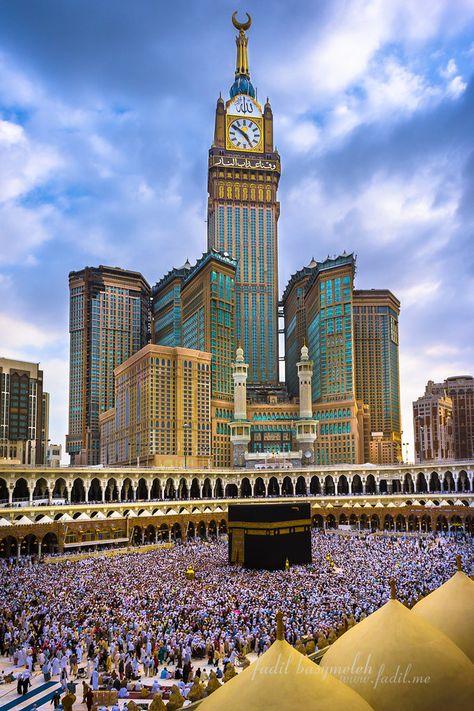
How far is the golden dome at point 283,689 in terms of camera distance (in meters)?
5.62

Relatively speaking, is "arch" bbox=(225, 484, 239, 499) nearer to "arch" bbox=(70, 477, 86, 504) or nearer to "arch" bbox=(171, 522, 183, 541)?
"arch" bbox=(70, 477, 86, 504)

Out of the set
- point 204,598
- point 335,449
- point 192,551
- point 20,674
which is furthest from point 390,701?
point 335,449

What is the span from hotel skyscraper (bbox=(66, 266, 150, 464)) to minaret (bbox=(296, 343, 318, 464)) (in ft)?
188

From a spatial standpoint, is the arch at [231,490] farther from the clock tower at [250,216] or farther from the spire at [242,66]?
the spire at [242,66]

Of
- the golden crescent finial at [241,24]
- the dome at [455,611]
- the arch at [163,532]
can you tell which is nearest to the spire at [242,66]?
the golden crescent finial at [241,24]

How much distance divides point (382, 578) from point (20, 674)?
63.9ft

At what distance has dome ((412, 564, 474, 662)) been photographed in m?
8.02

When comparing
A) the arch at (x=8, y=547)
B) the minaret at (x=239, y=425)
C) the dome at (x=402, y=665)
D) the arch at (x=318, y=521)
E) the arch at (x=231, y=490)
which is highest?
the minaret at (x=239, y=425)

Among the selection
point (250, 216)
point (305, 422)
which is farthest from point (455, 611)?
point (250, 216)

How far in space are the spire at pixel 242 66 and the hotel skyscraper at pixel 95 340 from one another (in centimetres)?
5002

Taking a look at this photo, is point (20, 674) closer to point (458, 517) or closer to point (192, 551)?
point (192, 551)

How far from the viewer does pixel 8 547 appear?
49.0m

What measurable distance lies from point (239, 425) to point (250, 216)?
6047cm

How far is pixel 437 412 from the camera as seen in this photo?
17312 cm
